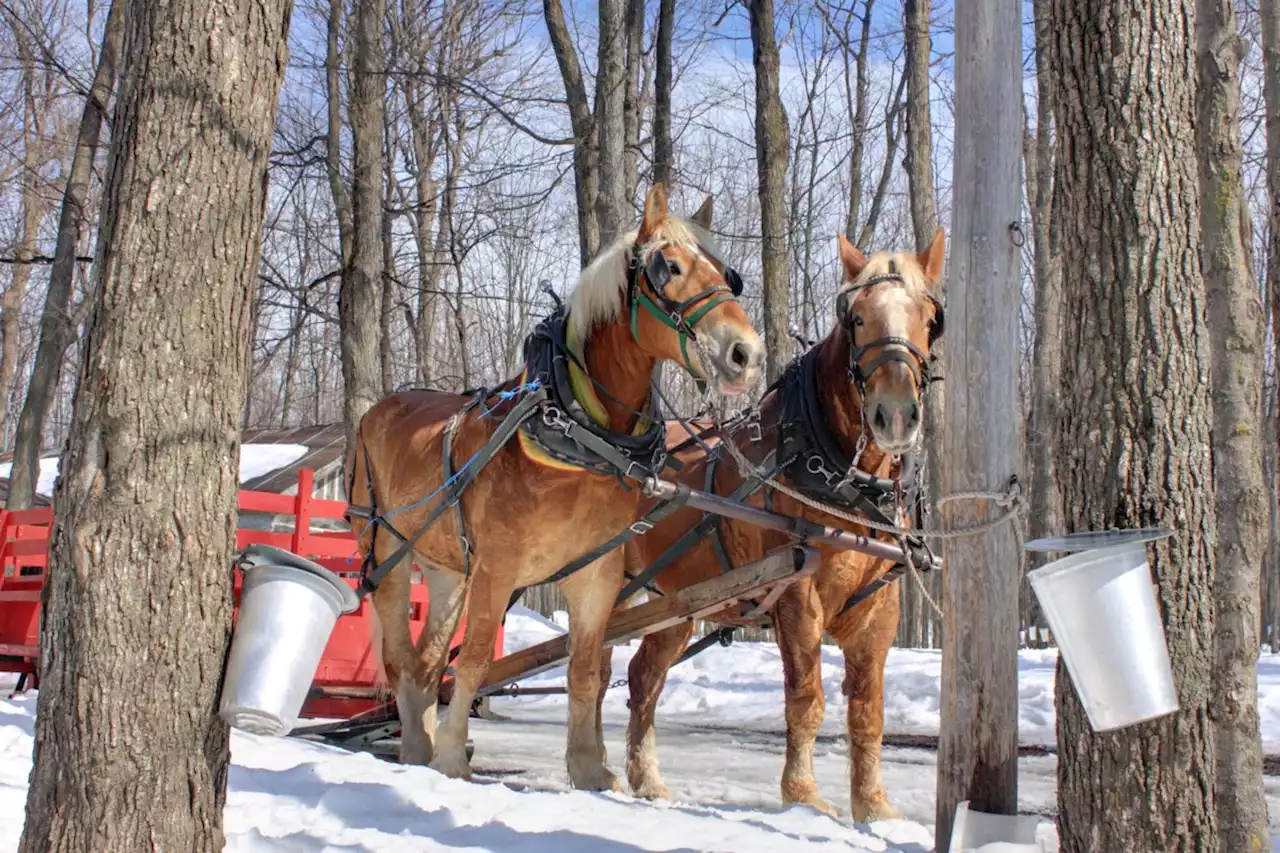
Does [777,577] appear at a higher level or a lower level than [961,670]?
higher

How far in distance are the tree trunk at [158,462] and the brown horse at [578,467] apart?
188 centimetres

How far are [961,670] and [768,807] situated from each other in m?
1.86

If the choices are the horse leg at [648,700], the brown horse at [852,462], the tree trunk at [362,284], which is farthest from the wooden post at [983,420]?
the tree trunk at [362,284]

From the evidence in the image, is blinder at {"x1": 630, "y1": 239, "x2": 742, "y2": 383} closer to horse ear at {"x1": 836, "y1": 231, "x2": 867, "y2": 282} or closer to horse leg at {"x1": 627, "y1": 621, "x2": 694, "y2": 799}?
horse ear at {"x1": 836, "y1": 231, "x2": 867, "y2": 282}

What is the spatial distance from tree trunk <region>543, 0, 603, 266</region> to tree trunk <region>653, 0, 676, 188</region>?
0.92 m

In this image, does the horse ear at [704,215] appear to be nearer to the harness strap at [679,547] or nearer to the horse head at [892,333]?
the horse head at [892,333]

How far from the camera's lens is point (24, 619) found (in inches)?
339

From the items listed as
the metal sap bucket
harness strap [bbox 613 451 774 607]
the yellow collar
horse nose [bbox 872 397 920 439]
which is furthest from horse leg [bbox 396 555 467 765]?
the metal sap bucket

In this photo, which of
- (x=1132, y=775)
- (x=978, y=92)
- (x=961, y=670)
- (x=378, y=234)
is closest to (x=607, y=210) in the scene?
(x=378, y=234)

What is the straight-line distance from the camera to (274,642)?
2982 millimetres

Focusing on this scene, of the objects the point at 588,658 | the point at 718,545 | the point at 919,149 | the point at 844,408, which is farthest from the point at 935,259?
the point at 919,149

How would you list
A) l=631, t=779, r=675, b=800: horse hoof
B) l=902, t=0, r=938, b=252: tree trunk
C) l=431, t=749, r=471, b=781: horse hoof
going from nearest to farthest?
l=431, t=749, r=471, b=781: horse hoof, l=631, t=779, r=675, b=800: horse hoof, l=902, t=0, r=938, b=252: tree trunk

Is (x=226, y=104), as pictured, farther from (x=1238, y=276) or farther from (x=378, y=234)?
(x=378, y=234)

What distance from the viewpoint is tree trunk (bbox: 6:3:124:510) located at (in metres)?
13.2
